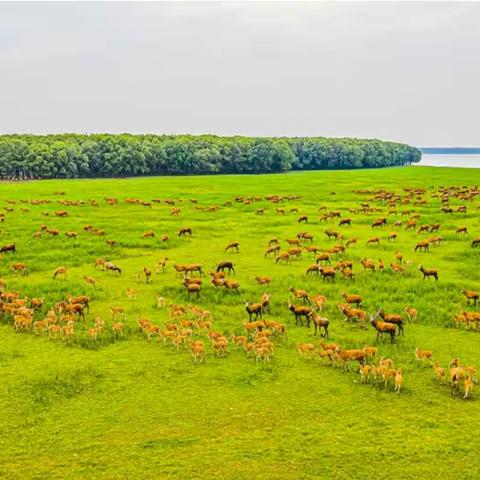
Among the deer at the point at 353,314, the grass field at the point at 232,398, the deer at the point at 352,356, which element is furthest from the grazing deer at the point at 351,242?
the deer at the point at 352,356

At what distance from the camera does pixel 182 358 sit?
1641 cm

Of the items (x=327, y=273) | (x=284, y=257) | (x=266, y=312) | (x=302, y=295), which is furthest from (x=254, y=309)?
(x=284, y=257)

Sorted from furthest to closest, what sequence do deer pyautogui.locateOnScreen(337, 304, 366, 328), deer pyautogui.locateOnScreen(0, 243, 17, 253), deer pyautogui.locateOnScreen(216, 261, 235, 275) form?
deer pyautogui.locateOnScreen(0, 243, 17, 253) < deer pyautogui.locateOnScreen(216, 261, 235, 275) < deer pyautogui.locateOnScreen(337, 304, 366, 328)

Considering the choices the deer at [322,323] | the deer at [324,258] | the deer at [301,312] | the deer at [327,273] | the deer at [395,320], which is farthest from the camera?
the deer at [324,258]

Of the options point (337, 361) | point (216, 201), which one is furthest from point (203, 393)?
point (216, 201)

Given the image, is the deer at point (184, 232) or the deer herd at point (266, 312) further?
the deer at point (184, 232)

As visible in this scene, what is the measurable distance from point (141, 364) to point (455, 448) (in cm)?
829

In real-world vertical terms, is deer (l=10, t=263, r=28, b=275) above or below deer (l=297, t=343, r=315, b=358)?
above

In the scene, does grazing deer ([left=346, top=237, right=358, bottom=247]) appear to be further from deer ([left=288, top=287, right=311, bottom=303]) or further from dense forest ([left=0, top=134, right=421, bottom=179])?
dense forest ([left=0, top=134, right=421, bottom=179])

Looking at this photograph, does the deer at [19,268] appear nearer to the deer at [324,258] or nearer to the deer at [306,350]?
the deer at [324,258]

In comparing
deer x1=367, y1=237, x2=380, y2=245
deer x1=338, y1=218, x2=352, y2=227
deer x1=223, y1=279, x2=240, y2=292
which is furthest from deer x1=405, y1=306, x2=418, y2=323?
deer x1=338, y1=218, x2=352, y2=227

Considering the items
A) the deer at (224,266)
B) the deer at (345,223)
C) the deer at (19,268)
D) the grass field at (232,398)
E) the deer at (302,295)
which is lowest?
the grass field at (232,398)

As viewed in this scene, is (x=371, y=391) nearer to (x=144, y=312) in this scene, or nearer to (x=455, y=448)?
(x=455, y=448)

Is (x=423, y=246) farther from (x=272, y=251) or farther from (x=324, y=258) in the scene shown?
(x=272, y=251)
